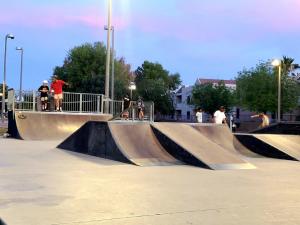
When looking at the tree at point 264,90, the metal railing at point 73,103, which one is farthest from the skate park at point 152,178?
the tree at point 264,90

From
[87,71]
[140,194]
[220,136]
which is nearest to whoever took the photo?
[140,194]

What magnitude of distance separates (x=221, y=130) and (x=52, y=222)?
38.0ft

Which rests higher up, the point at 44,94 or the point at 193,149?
the point at 44,94

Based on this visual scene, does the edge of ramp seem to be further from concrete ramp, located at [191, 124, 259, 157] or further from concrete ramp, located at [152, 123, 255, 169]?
concrete ramp, located at [191, 124, 259, 157]

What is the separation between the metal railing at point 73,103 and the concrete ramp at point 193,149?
420 inches

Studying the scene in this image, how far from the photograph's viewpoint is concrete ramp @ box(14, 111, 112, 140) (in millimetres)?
21748

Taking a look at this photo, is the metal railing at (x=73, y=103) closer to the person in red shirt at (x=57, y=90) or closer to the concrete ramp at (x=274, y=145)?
the person in red shirt at (x=57, y=90)

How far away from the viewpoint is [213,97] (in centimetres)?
7012

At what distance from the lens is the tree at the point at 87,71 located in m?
58.0

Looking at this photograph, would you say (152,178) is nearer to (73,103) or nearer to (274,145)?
(274,145)

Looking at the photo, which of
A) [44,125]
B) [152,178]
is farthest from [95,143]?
[44,125]

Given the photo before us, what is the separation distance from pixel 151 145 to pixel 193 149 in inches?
53.3

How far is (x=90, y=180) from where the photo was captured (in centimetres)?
941

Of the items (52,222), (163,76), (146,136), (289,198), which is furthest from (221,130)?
(163,76)
